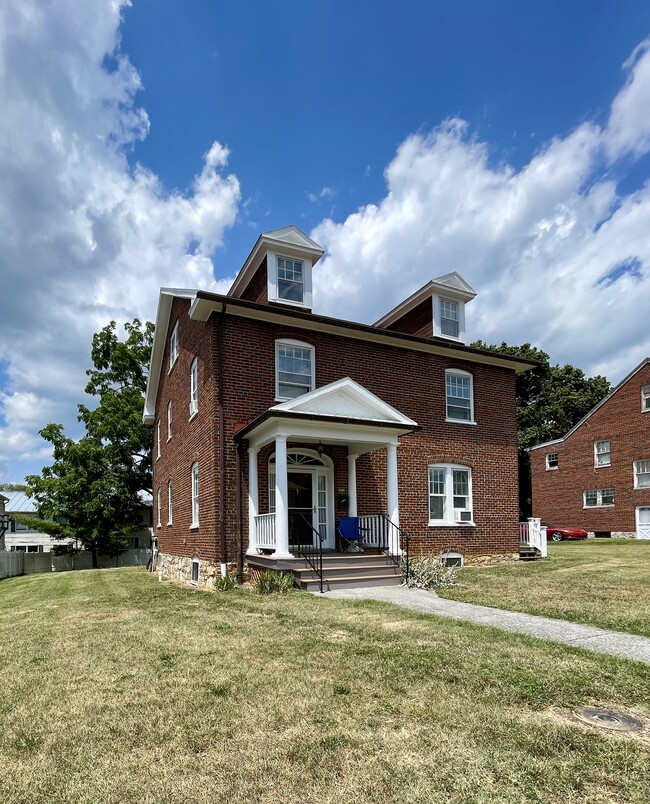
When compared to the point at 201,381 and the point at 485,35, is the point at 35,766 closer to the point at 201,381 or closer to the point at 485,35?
the point at 201,381

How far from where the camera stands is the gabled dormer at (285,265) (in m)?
14.8

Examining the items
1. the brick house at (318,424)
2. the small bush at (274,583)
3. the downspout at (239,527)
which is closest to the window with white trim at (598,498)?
the brick house at (318,424)

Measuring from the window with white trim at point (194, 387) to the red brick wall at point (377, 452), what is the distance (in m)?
0.36

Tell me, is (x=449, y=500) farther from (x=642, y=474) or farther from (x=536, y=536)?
(x=642, y=474)

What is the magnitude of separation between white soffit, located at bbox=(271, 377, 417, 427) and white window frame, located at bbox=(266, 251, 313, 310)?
10.9 feet

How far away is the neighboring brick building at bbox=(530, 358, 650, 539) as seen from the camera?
30766 millimetres

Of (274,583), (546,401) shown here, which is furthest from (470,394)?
(546,401)

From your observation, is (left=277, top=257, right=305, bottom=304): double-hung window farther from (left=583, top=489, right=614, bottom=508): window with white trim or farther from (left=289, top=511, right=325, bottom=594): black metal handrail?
(left=583, top=489, right=614, bottom=508): window with white trim

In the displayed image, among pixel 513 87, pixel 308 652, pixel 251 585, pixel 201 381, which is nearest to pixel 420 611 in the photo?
pixel 308 652

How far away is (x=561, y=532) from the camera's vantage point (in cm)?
3256

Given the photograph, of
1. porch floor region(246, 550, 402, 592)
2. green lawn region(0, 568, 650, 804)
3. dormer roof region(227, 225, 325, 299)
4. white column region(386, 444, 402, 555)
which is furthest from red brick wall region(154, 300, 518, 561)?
green lawn region(0, 568, 650, 804)

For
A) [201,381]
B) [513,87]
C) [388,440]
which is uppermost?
[513,87]

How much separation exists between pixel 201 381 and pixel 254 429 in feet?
8.85

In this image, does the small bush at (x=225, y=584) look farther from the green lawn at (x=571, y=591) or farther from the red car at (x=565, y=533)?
the red car at (x=565, y=533)
